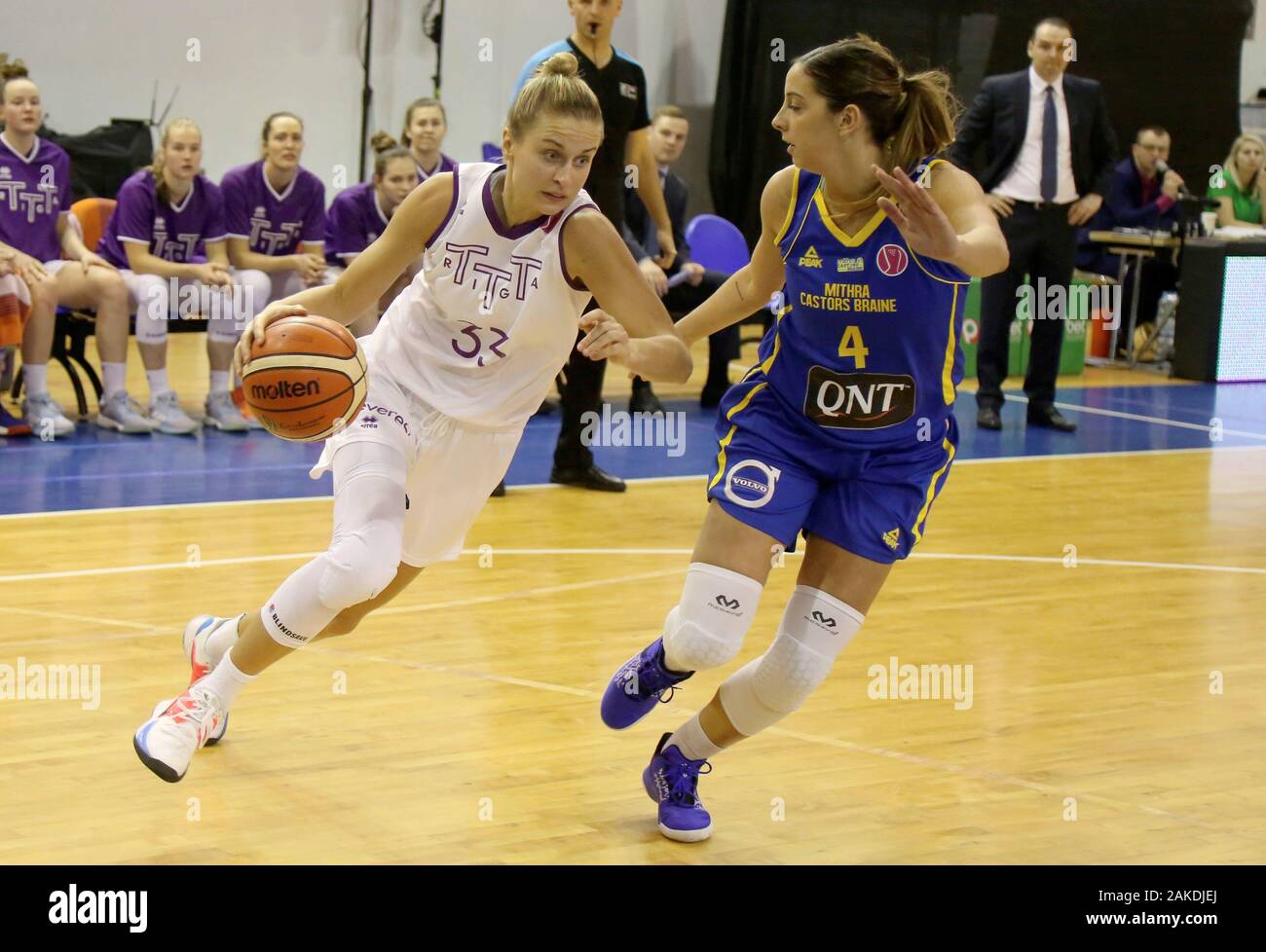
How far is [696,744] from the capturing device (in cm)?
375

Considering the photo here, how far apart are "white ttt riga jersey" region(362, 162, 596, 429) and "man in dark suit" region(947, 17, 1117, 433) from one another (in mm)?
6271

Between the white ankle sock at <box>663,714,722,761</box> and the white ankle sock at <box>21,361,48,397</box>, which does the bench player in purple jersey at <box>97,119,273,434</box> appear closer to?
the white ankle sock at <box>21,361,48,397</box>

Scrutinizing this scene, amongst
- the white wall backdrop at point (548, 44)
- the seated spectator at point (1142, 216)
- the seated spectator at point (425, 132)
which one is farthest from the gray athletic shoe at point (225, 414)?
the seated spectator at point (1142, 216)

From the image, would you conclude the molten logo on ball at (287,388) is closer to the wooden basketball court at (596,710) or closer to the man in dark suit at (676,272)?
the wooden basketball court at (596,710)

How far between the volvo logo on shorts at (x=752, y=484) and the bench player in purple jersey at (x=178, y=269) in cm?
585

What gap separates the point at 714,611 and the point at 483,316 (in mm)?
917

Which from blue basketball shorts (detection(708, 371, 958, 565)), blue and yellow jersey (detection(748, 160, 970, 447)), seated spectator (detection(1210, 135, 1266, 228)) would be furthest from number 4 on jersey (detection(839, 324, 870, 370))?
seated spectator (detection(1210, 135, 1266, 228))

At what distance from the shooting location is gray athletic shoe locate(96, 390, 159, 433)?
28.9 feet

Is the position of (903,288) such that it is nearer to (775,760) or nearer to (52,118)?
(775,760)

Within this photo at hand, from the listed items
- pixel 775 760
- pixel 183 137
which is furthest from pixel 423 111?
pixel 775 760

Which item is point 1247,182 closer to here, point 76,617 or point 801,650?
point 76,617

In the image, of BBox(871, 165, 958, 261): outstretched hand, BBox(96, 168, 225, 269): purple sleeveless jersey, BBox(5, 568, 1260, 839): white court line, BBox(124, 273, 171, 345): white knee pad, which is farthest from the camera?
BBox(96, 168, 225, 269): purple sleeveless jersey

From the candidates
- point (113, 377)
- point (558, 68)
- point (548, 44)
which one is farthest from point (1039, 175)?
point (558, 68)

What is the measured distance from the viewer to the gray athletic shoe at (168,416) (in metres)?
8.84
